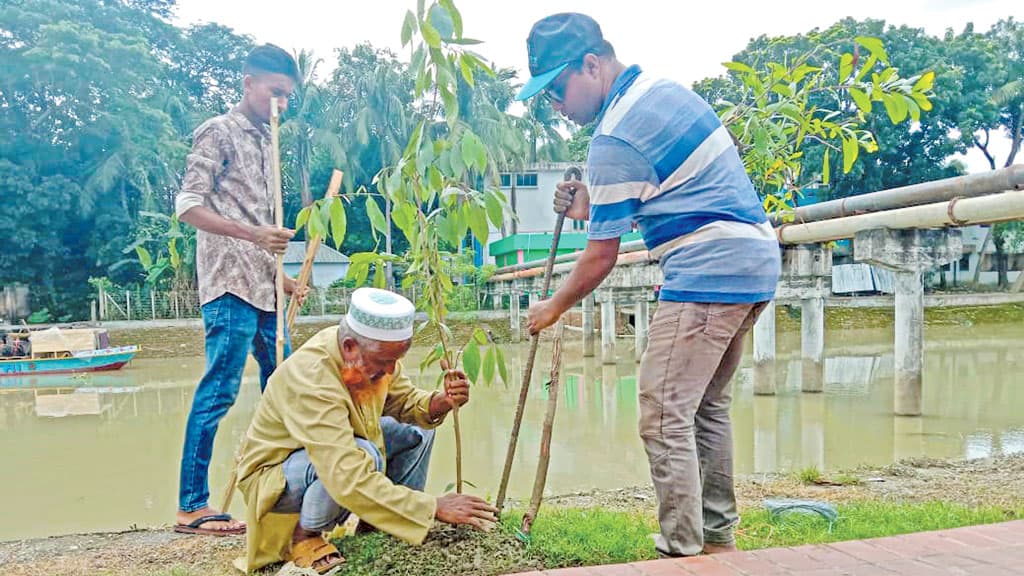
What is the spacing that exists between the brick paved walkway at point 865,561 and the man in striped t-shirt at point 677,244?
0.39 ft

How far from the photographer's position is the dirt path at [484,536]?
93.1 inches

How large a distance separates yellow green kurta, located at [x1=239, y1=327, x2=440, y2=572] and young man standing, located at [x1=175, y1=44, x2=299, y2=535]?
0.67 meters

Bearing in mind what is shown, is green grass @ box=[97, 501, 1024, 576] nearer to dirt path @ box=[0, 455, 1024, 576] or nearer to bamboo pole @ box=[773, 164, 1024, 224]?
dirt path @ box=[0, 455, 1024, 576]

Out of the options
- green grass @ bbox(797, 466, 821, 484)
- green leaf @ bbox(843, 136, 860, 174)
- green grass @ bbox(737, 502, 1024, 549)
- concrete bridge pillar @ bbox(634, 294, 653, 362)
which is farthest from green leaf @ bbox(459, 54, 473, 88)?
concrete bridge pillar @ bbox(634, 294, 653, 362)

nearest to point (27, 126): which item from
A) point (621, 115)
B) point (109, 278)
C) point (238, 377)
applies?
point (109, 278)

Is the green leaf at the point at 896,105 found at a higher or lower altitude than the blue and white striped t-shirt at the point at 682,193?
higher

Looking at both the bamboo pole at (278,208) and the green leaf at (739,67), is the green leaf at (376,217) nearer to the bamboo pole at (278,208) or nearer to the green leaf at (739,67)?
the bamboo pole at (278,208)

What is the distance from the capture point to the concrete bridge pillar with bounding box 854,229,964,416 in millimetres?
7207

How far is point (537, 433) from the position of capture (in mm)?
6812

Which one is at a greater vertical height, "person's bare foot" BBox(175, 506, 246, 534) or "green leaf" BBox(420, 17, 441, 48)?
"green leaf" BBox(420, 17, 441, 48)

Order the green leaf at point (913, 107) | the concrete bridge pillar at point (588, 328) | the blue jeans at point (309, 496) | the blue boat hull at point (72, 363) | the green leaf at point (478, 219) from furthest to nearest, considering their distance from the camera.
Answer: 1. the concrete bridge pillar at point (588, 328)
2. the blue boat hull at point (72, 363)
3. the green leaf at point (913, 107)
4. the green leaf at point (478, 219)
5. the blue jeans at point (309, 496)

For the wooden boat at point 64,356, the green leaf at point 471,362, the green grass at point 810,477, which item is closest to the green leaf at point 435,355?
the green leaf at point 471,362

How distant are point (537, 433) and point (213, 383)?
4.27 metres

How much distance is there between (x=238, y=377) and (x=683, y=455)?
1.77 m
